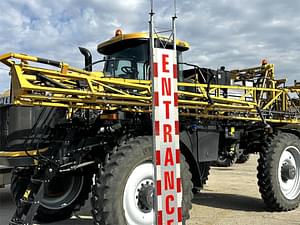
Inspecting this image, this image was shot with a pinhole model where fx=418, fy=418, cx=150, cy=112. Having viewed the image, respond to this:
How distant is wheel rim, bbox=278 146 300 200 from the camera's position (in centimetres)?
814

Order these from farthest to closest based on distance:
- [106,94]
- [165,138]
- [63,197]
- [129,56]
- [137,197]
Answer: [63,197] < [129,56] < [137,197] < [106,94] < [165,138]

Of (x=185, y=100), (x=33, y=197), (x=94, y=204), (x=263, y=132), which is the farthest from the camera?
(x=263, y=132)

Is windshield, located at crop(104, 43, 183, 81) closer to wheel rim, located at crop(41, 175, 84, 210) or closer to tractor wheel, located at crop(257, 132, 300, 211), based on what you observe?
wheel rim, located at crop(41, 175, 84, 210)

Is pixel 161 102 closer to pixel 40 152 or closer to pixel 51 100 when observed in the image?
pixel 51 100

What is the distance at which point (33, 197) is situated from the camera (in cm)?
560

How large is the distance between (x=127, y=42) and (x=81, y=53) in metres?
0.94

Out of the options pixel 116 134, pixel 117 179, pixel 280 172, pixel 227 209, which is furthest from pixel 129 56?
pixel 280 172

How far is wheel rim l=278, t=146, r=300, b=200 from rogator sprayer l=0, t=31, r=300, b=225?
22mm

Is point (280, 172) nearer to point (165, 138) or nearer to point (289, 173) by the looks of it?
point (289, 173)

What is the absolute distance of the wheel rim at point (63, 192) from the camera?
703cm

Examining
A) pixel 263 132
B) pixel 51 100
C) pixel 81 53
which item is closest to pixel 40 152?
pixel 51 100

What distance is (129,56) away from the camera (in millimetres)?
6914

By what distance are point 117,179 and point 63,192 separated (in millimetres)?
2271

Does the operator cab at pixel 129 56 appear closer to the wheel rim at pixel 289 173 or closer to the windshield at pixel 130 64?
the windshield at pixel 130 64
